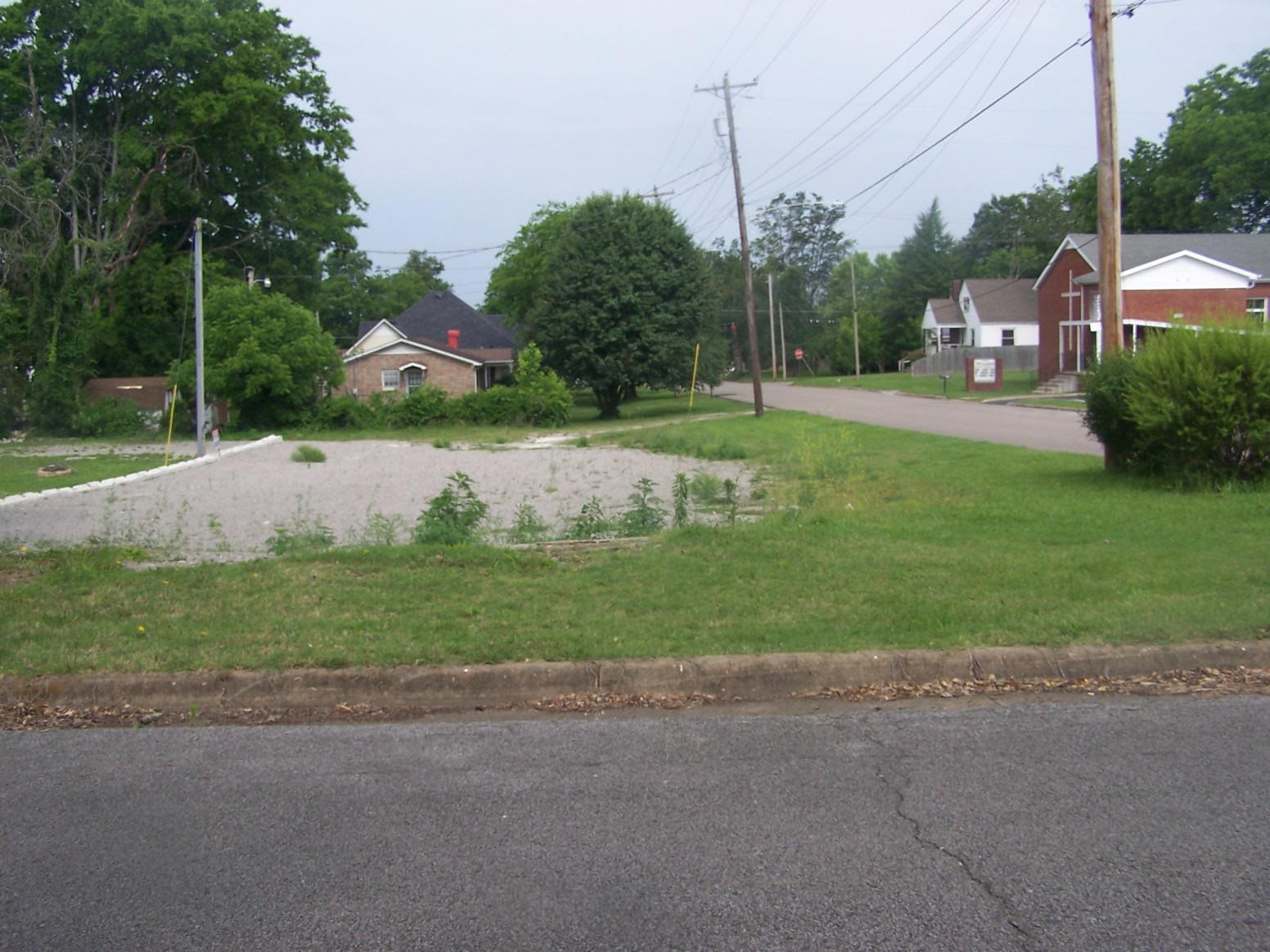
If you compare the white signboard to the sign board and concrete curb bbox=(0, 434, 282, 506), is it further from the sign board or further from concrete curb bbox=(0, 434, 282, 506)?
concrete curb bbox=(0, 434, 282, 506)

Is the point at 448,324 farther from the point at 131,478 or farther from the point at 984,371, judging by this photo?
the point at 131,478

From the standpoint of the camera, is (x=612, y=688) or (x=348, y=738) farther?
(x=612, y=688)

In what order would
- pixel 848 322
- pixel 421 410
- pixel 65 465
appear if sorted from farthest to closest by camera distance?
pixel 848 322
pixel 421 410
pixel 65 465

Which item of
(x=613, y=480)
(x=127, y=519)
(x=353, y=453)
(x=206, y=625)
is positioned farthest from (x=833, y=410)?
(x=206, y=625)

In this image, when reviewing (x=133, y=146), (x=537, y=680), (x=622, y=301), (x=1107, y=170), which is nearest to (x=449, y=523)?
(x=537, y=680)

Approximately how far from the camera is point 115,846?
4766 mm

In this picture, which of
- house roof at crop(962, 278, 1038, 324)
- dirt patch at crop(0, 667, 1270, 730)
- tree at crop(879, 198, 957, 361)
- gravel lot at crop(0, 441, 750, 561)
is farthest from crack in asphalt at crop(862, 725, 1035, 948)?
tree at crop(879, 198, 957, 361)

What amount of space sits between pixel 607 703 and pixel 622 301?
144 feet

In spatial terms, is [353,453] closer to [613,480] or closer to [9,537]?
[613,480]

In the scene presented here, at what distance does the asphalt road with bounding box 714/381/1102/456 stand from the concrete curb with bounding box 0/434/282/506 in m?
17.0

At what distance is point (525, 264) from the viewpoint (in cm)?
7362

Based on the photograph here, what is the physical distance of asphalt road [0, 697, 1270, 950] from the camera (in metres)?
4.04

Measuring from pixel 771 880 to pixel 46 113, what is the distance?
51.1 meters

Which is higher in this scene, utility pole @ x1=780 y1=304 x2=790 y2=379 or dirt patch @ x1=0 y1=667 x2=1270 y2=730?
utility pole @ x1=780 y1=304 x2=790 y2=379
